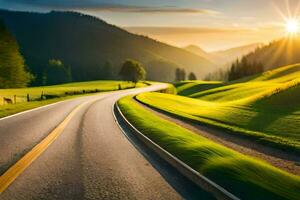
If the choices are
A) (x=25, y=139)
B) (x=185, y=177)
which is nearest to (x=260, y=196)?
(x=185, y=177)

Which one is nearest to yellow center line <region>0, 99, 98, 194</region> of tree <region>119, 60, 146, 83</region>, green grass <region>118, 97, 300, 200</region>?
green grass <region>118, 97, 300, 200</region>

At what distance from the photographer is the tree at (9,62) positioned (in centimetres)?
7350

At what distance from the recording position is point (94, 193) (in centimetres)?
759

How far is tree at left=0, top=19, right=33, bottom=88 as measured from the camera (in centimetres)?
7350

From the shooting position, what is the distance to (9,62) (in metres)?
74.8

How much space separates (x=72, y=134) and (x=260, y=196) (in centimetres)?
1083

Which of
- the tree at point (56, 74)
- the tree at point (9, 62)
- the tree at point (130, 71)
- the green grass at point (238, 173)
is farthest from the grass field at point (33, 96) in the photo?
the tree at point (56, 74)

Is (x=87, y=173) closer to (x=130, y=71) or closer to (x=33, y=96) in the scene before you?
(x=33, y=96)

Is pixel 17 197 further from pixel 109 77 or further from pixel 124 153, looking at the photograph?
pixel 109 77

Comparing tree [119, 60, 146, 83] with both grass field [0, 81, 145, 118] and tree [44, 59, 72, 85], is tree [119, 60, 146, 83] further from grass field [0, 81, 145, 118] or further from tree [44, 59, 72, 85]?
tree [44, 59, 72, 85]

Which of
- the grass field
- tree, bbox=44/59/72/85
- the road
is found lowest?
the grass field

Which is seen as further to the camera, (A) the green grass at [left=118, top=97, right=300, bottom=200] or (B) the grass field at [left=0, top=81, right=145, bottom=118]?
(B) the grass field at [left=0, top=81, right=145, bottom=118]

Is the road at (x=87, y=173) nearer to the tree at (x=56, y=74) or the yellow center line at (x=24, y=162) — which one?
the yellow center line at (x=24, y=162)

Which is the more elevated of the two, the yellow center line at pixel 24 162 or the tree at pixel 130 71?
the tree at pixel 130 71
